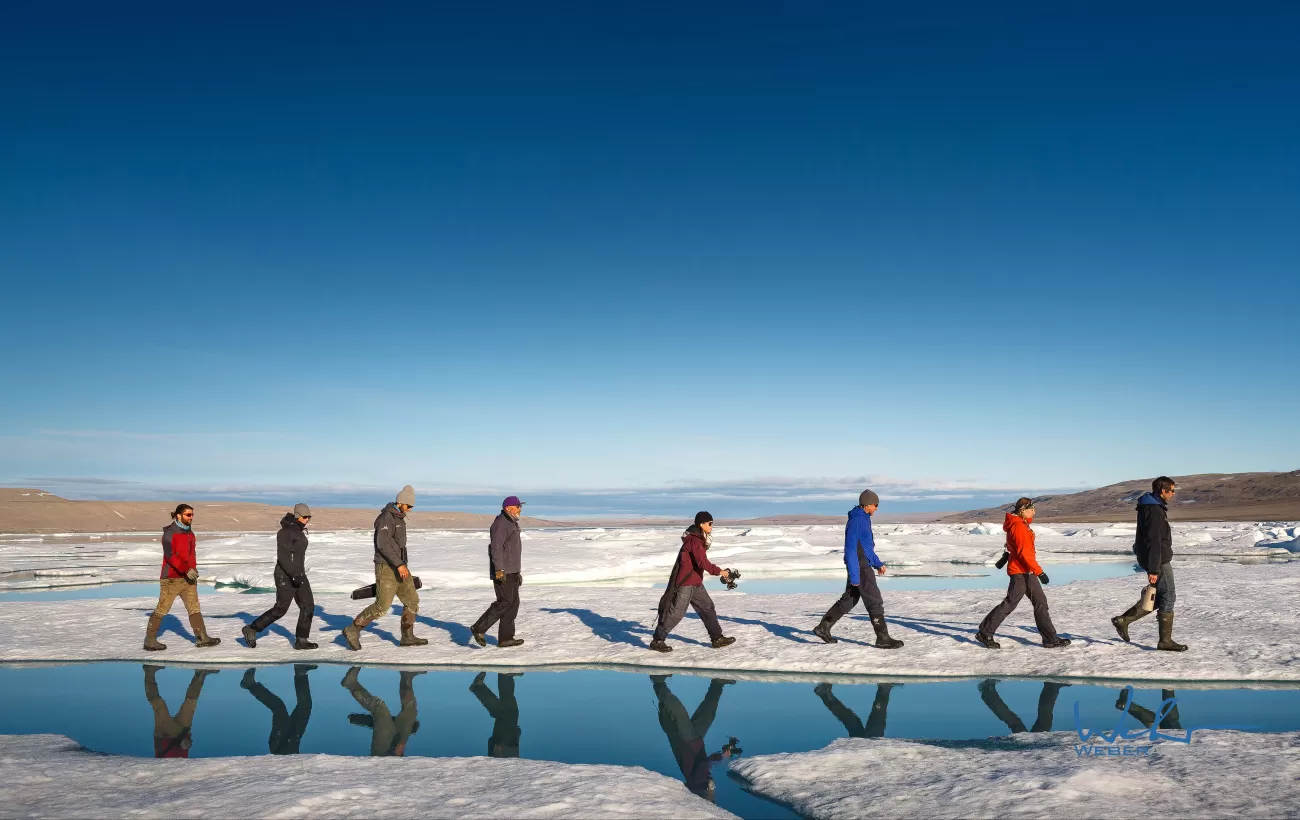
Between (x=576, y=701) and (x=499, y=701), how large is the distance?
0.87m

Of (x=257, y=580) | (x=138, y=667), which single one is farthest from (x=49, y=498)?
(x=138, y=667)

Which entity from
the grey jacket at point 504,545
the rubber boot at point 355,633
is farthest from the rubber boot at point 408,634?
the grey jacket at point 504,545

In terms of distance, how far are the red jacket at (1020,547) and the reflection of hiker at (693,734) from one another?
Result: 4.09 metres

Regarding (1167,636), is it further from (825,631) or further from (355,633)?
(355,633)

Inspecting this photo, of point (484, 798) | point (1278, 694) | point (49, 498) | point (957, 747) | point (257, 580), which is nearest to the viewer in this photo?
point (484, 798)

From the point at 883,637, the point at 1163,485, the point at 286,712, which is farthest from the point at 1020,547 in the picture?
the point at 286,712

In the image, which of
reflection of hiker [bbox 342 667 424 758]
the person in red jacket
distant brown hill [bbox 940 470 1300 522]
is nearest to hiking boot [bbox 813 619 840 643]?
the person in red jacket

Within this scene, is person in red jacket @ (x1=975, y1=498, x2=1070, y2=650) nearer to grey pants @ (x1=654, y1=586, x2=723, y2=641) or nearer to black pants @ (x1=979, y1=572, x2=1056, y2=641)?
black pants @ (x1=979, y1=572, x2=1056, y2=641)

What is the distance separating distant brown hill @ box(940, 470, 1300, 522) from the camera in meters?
96.6

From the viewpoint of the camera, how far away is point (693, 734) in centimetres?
784

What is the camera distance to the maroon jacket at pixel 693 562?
36.1 ft

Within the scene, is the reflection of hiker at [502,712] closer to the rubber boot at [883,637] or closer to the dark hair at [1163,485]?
the rubber boot at [883,637]

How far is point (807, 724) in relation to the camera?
8156 millimetres

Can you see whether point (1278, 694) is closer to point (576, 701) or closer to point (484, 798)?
point (576, 701)
